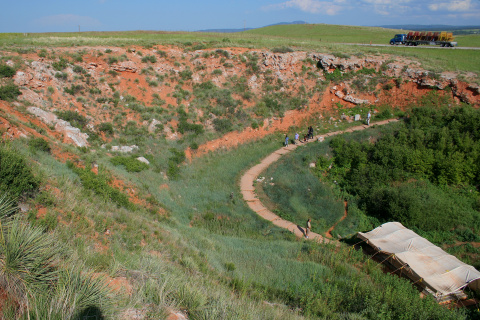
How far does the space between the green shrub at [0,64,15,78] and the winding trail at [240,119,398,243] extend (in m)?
15.1

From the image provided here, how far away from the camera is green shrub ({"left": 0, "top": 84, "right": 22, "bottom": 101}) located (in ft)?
51.5

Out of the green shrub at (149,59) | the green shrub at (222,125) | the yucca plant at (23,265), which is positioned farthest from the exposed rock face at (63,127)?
the yucca plant at (23,265)

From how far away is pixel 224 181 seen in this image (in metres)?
17.1

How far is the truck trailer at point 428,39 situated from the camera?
38.1 metres

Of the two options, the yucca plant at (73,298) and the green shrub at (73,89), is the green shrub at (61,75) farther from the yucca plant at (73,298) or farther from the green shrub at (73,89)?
the yucca plant at (73,298)

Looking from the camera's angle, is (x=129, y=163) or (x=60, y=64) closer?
(x=129, y=163)

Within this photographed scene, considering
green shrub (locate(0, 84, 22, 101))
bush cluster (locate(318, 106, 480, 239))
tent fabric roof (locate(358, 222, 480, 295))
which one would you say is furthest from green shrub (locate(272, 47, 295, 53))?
tent fabric roof (locate(358, 222, 480, 295))

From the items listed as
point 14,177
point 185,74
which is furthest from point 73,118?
point 14,177

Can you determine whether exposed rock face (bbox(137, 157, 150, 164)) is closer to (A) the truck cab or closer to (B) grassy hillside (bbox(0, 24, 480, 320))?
(B) grassy hillside (bbox(0, 24, 480, 320))

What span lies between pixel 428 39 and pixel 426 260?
134 ft

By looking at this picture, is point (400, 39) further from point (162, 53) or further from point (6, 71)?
point (6, 71)

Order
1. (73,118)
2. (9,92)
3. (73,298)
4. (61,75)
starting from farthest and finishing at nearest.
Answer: (61,75)
(73,118)
(9,92)
(73,298)

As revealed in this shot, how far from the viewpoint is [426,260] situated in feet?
33.4

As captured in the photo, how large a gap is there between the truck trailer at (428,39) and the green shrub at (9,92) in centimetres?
4525
